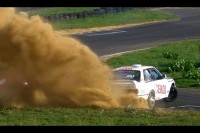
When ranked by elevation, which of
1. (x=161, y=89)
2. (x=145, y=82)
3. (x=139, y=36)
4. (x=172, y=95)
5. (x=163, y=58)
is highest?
(x=145, y=82)

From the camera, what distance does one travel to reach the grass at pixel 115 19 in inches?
1909

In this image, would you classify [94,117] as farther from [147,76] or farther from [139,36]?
[139,36]

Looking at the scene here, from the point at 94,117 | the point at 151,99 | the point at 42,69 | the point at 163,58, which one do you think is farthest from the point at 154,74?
the point at 163,58

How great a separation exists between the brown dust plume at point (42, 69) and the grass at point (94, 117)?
1.50 metres

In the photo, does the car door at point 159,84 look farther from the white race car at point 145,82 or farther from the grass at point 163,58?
the grass at point 163,58

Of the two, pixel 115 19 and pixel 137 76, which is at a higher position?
pixel 137 76

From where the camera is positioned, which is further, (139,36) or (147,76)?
(139,36)

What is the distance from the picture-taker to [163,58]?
32438mm

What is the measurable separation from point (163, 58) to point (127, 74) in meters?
13.9

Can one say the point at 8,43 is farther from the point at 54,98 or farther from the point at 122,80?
the point at 122,80

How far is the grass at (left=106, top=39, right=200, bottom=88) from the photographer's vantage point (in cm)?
2740

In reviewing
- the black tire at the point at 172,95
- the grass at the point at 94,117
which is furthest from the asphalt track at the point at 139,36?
the grass at the point at 94,117
